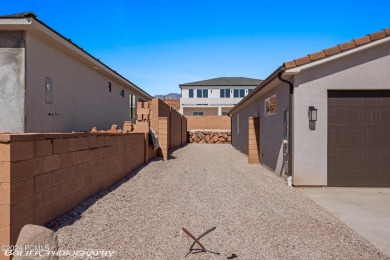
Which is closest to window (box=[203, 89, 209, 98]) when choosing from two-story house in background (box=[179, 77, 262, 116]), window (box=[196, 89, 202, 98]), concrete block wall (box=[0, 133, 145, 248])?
two-story house in background (box=[179, 77, 262, 116])

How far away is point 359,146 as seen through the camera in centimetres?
807

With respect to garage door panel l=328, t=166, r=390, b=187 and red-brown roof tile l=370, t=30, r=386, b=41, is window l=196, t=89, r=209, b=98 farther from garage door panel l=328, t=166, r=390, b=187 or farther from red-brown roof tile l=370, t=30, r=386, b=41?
garage door panel l=328, t=166, r=390, b=187

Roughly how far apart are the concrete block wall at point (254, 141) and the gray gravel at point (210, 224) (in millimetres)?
5675

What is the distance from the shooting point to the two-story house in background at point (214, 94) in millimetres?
43281

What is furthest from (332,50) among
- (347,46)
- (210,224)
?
(210,224)

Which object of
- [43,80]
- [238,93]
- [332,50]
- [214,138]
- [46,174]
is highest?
[238,93]

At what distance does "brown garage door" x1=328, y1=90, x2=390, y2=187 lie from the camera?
806 centimetres

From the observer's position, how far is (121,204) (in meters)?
5.92

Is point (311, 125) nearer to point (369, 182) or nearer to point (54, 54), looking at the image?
point (369, 182)

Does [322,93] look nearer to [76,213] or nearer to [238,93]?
[76,213]

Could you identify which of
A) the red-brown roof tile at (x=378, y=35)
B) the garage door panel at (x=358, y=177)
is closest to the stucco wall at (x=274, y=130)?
the garage door panel at (x=358, y=177)

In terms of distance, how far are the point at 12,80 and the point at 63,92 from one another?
242 centimetres

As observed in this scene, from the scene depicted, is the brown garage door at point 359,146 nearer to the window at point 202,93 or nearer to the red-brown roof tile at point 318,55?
the red-brown roof tile at point 318,55

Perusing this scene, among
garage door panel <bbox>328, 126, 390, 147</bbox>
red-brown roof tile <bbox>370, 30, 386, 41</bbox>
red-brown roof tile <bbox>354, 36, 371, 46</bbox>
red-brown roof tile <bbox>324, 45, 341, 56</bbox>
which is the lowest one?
garage door panel <bbox>328, 126, 390, 147</bbox>
